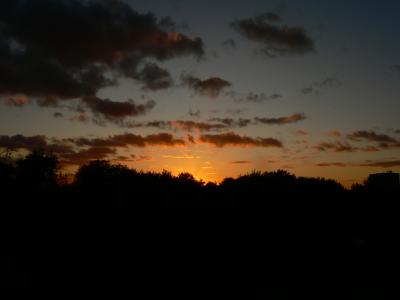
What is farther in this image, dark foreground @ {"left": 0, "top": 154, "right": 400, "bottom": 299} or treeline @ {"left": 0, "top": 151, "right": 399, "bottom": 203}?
treeline @ {"left": 0, "top": 151, "right": 399, "bottom": 203}

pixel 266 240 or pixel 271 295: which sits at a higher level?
pixel 266 240

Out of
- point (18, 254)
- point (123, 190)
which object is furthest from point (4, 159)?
point (18, 254)

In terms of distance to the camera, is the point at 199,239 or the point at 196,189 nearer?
the point at 199,239

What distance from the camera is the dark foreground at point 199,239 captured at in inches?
669

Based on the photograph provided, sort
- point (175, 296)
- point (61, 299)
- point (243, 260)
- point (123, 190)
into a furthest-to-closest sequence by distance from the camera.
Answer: point (123, 190), point (243, 260), point (175, 296), point (61, 299)

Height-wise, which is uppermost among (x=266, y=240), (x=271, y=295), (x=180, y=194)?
(x=180, y=194)

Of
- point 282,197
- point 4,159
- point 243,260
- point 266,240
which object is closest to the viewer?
point 243,260

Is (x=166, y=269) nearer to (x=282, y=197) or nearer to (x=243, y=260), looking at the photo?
(x=243, y=260)

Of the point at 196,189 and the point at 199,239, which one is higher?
the point at 196,189

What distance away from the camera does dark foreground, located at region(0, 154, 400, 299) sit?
1700cm

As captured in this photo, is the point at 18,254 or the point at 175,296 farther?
the point at 18,254

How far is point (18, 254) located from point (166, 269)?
5765 millimetres

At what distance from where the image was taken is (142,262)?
18297 millimetres

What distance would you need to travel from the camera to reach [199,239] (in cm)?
2117
